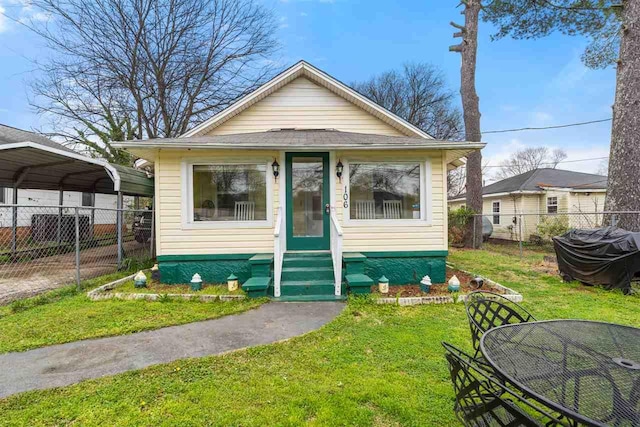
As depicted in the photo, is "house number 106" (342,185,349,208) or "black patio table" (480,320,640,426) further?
"house number 106" (342,185,349,208)

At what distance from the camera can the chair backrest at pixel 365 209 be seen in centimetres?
616

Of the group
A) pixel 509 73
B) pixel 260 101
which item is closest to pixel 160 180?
pixel 260 101

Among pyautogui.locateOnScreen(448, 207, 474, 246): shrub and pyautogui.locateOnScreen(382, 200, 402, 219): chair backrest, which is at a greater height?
pyautogui.locateOnScreen(382, 200, 402, 219): chair backrest

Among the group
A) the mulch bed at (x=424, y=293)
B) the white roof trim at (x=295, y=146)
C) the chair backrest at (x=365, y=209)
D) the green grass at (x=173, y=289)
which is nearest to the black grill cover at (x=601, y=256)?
the mulch bed at (x=424, y=293)

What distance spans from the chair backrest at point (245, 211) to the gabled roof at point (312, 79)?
8.34 ft

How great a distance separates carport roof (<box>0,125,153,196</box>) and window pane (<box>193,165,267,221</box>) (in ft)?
8.59

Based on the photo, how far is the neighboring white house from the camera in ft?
44.8

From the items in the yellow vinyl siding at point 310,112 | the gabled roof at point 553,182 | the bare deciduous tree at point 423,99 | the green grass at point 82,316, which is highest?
the bare deciduous tree at point 423,99

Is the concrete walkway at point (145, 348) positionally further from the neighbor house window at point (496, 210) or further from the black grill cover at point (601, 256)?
the neighbor house window at point (496, 210)

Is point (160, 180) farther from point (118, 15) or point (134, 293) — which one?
point (118, 15)

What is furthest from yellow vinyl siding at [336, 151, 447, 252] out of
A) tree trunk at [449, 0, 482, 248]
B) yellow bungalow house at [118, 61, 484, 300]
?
tree trunk at [449, 0, 482, 248]

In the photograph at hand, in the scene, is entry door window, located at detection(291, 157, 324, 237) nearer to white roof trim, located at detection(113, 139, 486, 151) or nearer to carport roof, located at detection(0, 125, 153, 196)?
white roof trim, located at detection(113, 139, 486, 151)

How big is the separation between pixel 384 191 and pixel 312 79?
3643 millimetres

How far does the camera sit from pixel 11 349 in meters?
3.23
